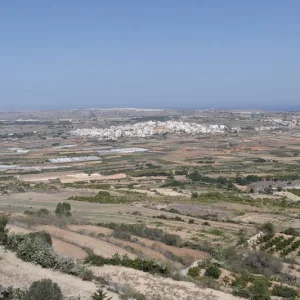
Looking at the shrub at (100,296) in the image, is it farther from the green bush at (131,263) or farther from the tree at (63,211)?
the tree at (63,211)

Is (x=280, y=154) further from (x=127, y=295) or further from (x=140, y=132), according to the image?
(x=127, y=295)

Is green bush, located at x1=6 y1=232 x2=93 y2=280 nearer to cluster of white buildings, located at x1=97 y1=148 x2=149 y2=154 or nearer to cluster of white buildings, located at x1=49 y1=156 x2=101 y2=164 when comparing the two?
cluster of white buildings, located at x1=49 y1=156 x2=101 y2=164

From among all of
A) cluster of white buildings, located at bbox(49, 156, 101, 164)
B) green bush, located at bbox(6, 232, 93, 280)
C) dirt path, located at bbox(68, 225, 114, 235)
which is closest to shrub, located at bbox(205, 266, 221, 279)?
green bush, located at bbox(6, 232, 93, 280)

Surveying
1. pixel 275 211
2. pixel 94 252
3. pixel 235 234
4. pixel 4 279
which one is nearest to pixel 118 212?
pixel 235 234

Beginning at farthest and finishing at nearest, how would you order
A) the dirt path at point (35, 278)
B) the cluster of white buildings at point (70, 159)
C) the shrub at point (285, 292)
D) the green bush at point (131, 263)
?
the cluster of white buildings at point (70, 159), the green bush at point (131, 263), the shrub at point (285, 292), the dirt path at point (35, 278)

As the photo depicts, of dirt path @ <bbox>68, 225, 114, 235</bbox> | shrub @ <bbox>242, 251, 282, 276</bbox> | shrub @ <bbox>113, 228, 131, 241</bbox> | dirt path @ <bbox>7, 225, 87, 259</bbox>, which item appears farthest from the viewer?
dirt path @ <bbox>68, 225, 114, 235</bbox>

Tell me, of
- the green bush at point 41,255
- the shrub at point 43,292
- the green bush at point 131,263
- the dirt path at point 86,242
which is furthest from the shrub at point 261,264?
the shrub at point 43,292
